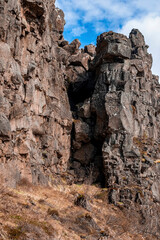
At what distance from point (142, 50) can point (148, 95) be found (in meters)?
9.82

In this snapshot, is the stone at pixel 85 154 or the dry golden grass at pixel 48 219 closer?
the dry golden grass at pixel 48 219

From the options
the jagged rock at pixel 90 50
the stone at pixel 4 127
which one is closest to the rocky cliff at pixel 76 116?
the stone at pixel 4 127

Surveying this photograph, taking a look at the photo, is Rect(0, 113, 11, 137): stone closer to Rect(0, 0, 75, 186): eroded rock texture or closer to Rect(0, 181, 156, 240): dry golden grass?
Rect(0, 0, 75, 186): eroded rock texture

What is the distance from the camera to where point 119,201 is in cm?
2725

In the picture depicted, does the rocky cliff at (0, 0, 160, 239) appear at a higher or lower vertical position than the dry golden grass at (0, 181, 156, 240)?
higher

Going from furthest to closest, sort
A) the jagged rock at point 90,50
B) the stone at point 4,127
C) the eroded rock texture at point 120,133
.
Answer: the jagged rock at point 90,50, the eroded rock texture at point 120,133, the stone at point 4,127

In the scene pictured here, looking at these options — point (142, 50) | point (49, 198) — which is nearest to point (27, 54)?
point (49, 198)

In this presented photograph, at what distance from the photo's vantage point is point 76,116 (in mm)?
34812

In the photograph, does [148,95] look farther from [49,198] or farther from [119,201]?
[49,198]

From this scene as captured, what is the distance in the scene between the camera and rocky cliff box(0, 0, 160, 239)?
20.7 meters

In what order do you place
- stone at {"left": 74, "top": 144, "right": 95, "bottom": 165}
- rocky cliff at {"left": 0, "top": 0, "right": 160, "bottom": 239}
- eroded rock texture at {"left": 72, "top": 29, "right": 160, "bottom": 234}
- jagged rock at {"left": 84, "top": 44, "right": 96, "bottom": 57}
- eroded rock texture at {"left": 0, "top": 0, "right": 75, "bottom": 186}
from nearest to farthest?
eroded rock texture at {"left": 0, "top": 0, "right": 75, "bottom": 186}
rocky cliff at {"left": 0, "top": 0, "right": 160, "bottom": 239}
eroded rock texture at {"left": 72, "top": 29, "right": 160, "bottom": 234}
stone at {"left": 74, "top": 144, "right": 95, "bottom": 165}
jagged rock at {"left": 84, "top": 44, "right": 96, "bottom": 57}

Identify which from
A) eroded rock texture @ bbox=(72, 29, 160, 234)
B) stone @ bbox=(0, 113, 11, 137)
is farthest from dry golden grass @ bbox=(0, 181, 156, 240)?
eroded rock texture @ bbox=(72, 29, 160, 234)

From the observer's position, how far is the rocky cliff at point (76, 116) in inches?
815

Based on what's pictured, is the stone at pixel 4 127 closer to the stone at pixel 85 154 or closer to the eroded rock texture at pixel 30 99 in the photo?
the eroded rock texture at pixel 30 99
